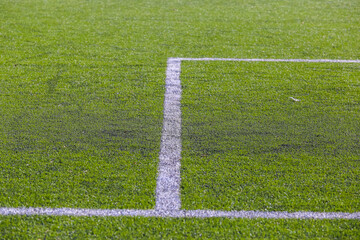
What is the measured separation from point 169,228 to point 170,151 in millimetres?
888

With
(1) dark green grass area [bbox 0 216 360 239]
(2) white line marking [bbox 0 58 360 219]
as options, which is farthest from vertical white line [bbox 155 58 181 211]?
(1) dark green grass area [bbox 0 216 360 239]

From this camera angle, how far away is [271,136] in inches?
130

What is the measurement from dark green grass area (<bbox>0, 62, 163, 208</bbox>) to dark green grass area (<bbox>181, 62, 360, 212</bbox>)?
13.6 inches

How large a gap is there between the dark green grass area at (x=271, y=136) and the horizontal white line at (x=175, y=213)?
0.05 meters

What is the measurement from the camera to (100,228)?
2.29 meters

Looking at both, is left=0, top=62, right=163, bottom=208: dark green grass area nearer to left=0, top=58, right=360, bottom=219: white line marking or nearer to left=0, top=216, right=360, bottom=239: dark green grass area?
left=0, top=58, right=360, bottom=219: white line marking

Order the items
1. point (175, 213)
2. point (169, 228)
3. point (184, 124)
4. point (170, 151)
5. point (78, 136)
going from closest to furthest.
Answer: point (169, 228) → point (175, 213) → point (170, 151) → point (78, 136) → point (184, 124)

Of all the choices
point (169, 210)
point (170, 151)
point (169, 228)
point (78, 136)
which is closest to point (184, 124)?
point (170, 151)

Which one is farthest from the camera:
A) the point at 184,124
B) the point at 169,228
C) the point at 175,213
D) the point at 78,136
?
the point at 184,124

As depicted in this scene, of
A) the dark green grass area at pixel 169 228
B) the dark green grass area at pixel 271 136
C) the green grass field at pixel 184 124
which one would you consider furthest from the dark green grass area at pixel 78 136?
the dark green grass area at pixel 271 136

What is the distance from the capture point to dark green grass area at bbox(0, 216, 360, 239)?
7.36 feet

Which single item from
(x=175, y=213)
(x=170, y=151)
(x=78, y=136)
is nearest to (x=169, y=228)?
(x=175, y=213)

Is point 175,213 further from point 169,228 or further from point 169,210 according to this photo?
point 169,228

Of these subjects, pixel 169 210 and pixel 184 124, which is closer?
pixel 169 210
